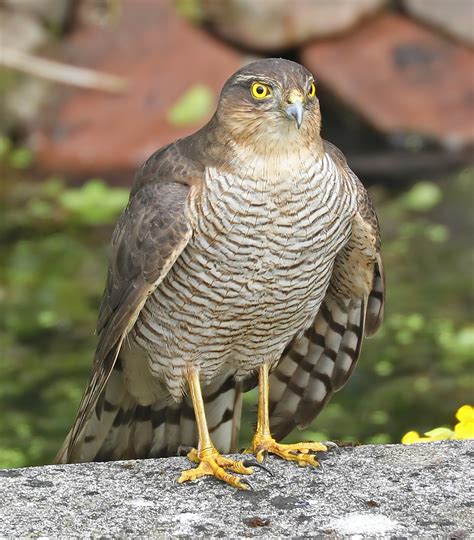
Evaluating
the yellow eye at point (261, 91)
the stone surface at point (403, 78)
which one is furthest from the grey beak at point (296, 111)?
the stone surface at point (403, 78)

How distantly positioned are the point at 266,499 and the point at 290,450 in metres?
0.40

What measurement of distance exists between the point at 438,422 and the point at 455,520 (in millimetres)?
2917

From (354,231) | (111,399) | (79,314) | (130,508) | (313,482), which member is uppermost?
(79,314)

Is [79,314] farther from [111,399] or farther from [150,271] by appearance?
[150,271]

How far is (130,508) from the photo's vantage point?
143 inches

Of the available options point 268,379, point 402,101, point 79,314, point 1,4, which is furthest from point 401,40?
point 268,379

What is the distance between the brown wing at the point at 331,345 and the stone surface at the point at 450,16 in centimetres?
628

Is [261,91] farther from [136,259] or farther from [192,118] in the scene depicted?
[192,118]

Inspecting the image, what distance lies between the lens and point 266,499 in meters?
3.73

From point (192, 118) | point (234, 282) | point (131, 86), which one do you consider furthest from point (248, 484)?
point (131, 86)

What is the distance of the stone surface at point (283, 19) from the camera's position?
10234mm

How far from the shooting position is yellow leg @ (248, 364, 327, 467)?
4055 millimetres

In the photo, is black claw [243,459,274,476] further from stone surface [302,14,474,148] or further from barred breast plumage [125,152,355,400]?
stone surface [302,14,474,148]

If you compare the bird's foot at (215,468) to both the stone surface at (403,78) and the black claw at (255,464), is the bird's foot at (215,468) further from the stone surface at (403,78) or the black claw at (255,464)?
the stone surface at (403,78)
